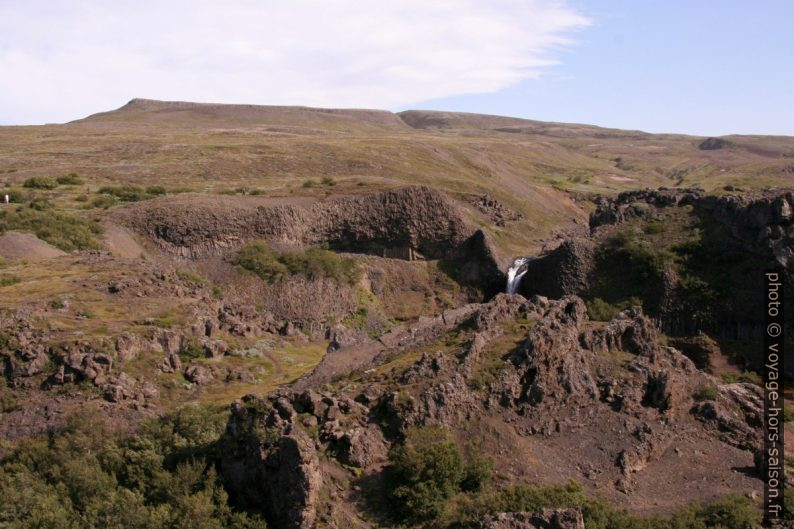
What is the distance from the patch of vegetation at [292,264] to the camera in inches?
1906

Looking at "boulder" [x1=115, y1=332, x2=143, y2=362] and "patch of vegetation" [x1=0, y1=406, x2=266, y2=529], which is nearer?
"patch of vegetation" [x1=0, y1=406, x2=266, y2=529]

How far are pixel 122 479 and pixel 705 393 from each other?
735 inches

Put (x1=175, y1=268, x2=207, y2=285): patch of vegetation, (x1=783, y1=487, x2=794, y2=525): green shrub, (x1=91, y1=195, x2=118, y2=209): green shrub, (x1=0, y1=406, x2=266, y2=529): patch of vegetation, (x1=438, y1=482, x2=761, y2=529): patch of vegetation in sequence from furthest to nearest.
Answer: (x1=91, y1=195, x2=118, y2=209): green shrub, (x1=175, y1=268, x2=207, y2=285): patch of vegetation, (x1=783, y1=487, x2=794, y2=525): green shrub, (x1=0, y1=406, x2=266, y2=529): patch of vegetation, (x1=438, y1=482, x2=761, y2=529): patch of vegetation

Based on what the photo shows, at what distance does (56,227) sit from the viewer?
46781 mm

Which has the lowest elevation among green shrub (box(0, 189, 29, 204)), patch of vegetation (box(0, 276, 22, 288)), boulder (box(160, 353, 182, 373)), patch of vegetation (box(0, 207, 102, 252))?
boulder (box(160, 353, 182, 373))

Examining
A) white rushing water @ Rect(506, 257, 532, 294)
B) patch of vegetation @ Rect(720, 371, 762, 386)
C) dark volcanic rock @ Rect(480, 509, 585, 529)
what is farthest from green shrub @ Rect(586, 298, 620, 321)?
dark volcanic rock @ Rect(480, 509, 585, 529)

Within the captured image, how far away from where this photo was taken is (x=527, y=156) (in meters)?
153

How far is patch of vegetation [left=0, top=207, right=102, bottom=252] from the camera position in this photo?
4531 cm

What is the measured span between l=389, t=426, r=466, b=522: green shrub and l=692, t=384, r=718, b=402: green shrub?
981 centimetres

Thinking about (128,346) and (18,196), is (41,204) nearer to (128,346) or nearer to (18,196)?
(18,196)

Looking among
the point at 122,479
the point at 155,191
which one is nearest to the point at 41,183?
the point at 155,191

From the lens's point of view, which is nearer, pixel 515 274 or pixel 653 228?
pixel 653 228

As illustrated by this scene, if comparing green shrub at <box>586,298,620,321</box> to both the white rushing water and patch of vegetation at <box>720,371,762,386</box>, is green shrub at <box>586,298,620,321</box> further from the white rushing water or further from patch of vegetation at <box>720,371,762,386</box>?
the white rushing water

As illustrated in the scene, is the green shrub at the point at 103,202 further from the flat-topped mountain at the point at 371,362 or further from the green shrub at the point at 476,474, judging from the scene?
the green shrub at the point at 476,474
